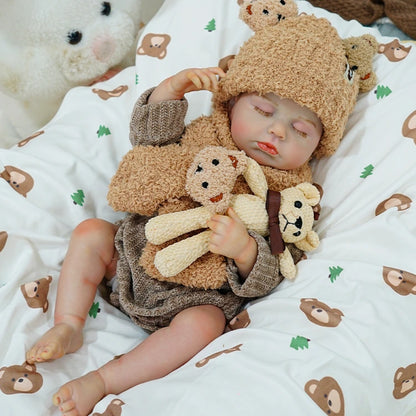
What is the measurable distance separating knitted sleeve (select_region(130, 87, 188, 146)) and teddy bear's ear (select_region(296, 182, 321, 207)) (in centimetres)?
28

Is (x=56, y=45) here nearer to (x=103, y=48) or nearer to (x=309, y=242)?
(x=103, y=48)

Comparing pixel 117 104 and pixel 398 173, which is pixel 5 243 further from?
pixel 398 173

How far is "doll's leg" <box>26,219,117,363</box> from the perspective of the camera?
86cm

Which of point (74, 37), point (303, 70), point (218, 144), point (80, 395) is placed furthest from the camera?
point (74, 37)

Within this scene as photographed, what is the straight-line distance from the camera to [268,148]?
3.14 feet

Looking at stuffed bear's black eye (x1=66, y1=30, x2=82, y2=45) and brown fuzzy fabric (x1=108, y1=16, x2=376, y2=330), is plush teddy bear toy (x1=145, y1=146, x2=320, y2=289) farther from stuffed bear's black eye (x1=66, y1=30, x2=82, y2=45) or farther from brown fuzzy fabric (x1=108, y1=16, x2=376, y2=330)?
stuffed bear's black eye (x1=66, y1=30, x2=82, y2=45)

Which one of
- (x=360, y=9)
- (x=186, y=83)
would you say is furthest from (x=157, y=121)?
(x=360, y=9)

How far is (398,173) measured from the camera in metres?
1.00

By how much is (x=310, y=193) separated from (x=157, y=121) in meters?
0.33

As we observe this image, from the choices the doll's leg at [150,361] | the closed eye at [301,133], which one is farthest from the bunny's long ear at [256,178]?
the doll's leg at [150,361]

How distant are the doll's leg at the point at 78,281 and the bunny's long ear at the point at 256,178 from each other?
0.31 meters

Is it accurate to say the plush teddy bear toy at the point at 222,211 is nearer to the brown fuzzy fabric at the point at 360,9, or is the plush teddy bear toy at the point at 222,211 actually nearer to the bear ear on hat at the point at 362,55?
the bear ear on hat at the point at 362,55

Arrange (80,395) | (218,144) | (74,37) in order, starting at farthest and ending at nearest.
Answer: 1. (74,37)
2. (218,144)
3. (80,395)

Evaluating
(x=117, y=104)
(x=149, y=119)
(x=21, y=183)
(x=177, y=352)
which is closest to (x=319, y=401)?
(x=177, y=352)
